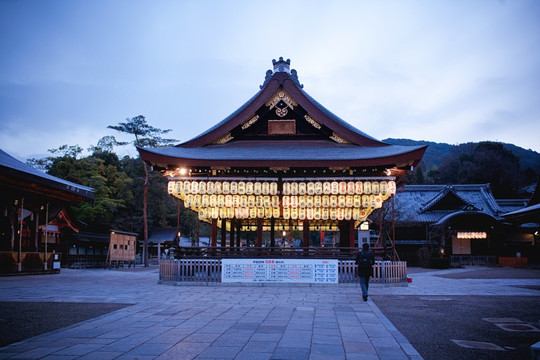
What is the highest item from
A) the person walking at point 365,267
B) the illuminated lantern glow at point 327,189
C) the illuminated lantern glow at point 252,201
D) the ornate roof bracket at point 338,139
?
the ornate roof bracket at point 338,139

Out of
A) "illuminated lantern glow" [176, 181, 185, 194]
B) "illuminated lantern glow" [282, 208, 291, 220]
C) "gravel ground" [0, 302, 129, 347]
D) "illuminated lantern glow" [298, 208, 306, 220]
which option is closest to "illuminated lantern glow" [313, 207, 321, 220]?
"illuminated lantern glow" [298, 208, 306, 220]

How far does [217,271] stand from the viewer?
670 inches

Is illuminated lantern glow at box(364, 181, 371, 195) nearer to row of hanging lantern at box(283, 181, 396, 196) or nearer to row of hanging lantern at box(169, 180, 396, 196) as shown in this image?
row of hanging lantern at box(283, 181, 396, 196)

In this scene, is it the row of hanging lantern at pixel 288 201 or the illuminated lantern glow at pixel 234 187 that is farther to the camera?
the row of hanging lantern at pixel 288 201

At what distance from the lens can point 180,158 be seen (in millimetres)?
17391

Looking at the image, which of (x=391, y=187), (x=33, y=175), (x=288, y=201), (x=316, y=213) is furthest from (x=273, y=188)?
(x=33, y=175)

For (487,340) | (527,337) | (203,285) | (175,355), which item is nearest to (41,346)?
(175,355)

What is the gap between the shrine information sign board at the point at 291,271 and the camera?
53.8 ft

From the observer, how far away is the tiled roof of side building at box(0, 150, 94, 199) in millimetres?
18000

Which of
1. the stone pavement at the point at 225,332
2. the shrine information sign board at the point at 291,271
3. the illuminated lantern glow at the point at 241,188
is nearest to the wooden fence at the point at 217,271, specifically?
the shrine information sign board at the point at 291,271

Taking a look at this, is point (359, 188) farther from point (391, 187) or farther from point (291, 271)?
point (291, 271)

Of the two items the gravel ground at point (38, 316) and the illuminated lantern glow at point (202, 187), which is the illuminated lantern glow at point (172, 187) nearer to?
the illuminated lantern glow at point (202, 187)

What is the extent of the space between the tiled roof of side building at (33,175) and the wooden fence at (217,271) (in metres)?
8.63

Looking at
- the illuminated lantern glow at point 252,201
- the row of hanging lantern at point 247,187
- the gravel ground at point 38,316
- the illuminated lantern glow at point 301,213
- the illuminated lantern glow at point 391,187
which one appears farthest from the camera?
the illuminated lantern glow at point 301,213
